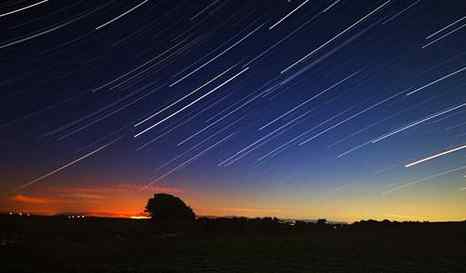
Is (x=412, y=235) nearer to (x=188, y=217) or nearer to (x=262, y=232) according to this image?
(x=262, y=232)

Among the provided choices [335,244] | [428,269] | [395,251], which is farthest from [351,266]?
[335,244]

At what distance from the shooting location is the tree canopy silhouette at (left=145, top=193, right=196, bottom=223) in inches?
3511

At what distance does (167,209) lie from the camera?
90438 millimetres

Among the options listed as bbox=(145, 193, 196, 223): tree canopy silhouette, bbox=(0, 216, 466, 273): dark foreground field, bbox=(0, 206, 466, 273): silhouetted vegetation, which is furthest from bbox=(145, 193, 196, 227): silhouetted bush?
bbox=(0, 216, 466, 273): dark foreground field

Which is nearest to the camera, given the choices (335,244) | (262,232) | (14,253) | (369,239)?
(14,253)

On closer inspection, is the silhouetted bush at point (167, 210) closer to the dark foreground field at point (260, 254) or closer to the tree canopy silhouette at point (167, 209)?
the tree canopy silhouette at point (167, 209)

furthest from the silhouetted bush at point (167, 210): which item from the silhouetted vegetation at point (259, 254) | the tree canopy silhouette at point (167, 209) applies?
the silhouetted vegetation at point (259, 254)

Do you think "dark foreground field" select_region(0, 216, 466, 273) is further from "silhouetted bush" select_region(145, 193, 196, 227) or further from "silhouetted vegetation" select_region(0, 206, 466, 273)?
"silhouetted bush" select_region(145, 193, 196, 227)

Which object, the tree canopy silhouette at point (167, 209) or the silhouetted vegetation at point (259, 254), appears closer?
the silhouetted vegetation at point (259, 254)

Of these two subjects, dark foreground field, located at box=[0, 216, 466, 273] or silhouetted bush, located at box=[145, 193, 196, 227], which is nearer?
dark foreground field, located at box=[0, 216, 466, 273]

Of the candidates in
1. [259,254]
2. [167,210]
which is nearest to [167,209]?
[167,210]

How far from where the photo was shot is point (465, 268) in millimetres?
35250

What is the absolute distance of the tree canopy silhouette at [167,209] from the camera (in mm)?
89188

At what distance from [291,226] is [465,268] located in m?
43.6
